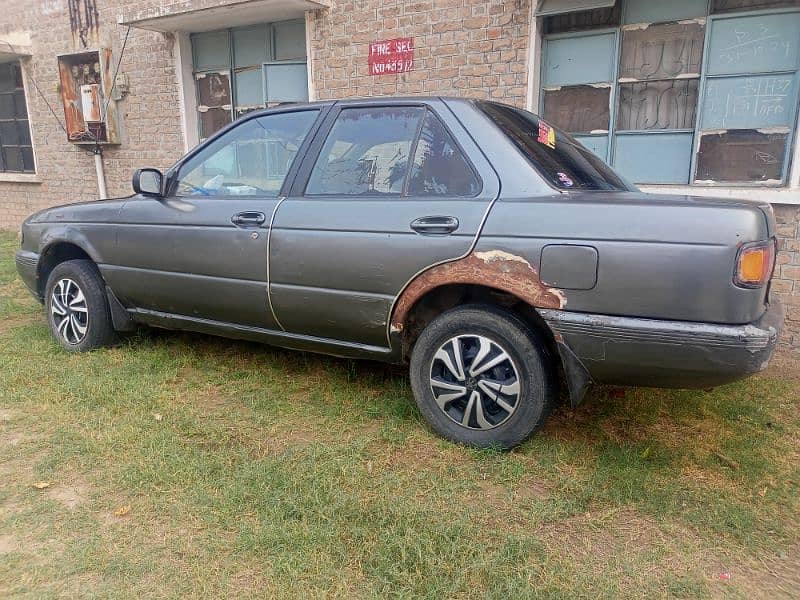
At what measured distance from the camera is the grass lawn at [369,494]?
205cm

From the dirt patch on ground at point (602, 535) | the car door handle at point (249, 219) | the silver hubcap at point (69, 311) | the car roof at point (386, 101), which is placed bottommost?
the dirt patch on ground at point (602, 535)

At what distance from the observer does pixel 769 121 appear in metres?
4.69

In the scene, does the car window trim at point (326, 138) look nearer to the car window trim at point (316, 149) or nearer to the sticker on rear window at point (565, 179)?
the car window trim at point (316, 149)

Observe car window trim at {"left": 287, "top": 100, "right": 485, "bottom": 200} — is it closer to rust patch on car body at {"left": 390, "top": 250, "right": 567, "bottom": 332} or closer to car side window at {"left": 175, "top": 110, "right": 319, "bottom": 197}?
car side window at {"left": 175, "top": 110, "right": 319, "bottom": 197}

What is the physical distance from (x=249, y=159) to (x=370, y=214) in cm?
106

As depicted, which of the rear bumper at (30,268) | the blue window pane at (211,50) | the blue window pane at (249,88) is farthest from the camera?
the blue window pane at (211,50)

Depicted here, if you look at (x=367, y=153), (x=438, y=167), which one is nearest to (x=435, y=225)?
(x=438, y=167)

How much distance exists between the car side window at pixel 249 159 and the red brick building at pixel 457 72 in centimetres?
289

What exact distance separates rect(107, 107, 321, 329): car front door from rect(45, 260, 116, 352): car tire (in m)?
0.30

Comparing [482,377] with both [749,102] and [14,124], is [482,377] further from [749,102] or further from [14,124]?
[14,124]

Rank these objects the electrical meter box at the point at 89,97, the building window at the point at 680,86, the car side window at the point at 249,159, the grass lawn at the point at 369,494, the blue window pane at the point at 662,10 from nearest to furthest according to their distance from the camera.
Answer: the grass lawn at the point at 369,494
the car side window at the point at 249,159
the building window at the point at 680,86
the blue window pane at the point at 662,10
the electrical meter box at the point at 89,97

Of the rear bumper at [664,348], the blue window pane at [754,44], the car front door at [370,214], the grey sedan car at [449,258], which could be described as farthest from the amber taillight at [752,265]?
the blue window pane at [754,44]

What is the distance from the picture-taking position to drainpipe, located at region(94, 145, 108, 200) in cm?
891

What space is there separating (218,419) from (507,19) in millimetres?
4467
